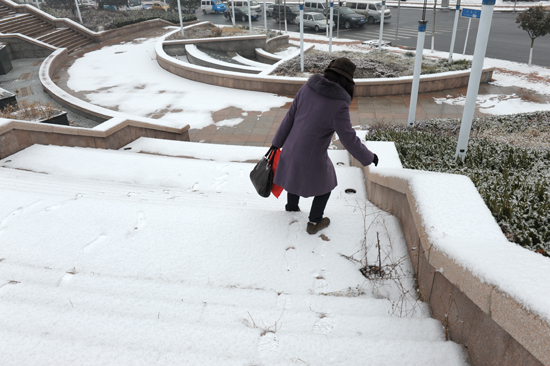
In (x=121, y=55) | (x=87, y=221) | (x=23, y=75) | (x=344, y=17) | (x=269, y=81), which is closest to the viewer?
(x=87, y=221)

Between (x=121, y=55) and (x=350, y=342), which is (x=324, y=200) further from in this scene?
(x=121, y=55)

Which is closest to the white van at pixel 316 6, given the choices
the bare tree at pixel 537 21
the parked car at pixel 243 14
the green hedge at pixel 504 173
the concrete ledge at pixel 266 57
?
the parked car at pixel 243 14

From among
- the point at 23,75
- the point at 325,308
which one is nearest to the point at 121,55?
the point at 23,75

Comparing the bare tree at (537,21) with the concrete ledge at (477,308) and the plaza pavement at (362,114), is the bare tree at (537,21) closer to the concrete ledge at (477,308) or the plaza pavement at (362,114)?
the plaza pavement at (362,114)

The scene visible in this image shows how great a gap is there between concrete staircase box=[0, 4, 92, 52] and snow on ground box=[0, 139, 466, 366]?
1728cm

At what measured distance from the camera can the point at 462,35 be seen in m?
21.8

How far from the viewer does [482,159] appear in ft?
15.6

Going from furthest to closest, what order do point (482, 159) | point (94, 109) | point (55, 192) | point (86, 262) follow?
point (94, 109) → point (482, 159) → point (55, 192) → point (86, 262)

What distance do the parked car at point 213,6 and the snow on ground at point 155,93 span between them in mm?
23563

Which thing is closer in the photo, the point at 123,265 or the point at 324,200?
the point at 123,265

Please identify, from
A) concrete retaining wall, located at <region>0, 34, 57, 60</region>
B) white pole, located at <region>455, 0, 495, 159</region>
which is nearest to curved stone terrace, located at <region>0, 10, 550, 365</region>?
white pole, located at <region>455, 0, 495, 159</region>

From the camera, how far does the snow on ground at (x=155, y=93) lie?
32.4 ft

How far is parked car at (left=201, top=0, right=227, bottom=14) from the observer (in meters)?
36.1

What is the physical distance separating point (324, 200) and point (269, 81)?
8336 mm
